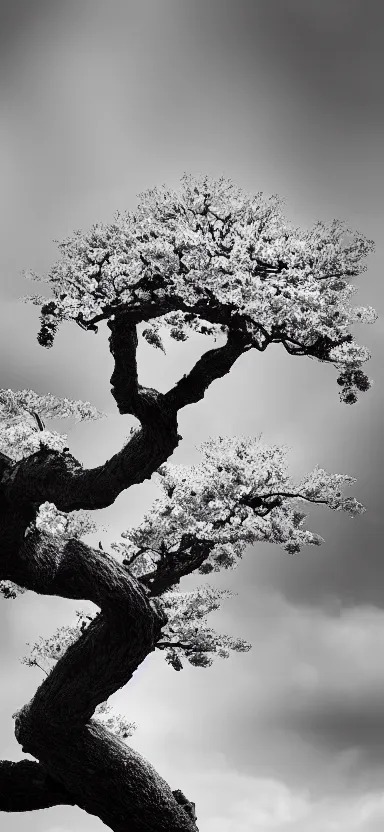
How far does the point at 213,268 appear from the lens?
849 cm

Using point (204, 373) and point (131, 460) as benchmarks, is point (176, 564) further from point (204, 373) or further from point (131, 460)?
point (204, 373)

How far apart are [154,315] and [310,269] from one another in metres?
2.03

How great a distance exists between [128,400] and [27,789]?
21.4ft

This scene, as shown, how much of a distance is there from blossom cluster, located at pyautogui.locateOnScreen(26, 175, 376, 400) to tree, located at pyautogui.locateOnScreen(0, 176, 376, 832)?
0.06ft

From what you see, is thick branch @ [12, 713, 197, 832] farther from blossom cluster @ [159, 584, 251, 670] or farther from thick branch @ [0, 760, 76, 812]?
blossom cluster @ [159, 584, 251, 670]

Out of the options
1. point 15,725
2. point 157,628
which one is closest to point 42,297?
point 157,628

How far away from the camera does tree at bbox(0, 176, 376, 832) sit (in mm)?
8695

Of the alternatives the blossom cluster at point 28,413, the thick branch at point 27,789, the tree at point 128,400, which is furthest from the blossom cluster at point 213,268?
the thick branch at point 27,789

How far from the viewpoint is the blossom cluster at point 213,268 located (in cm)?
856

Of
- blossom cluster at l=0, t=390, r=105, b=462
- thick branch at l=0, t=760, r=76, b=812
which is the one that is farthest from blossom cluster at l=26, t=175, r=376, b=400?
thick branch at l=0, t=760, r=76, b=812

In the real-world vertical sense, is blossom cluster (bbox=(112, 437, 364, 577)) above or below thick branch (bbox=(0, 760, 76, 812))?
above

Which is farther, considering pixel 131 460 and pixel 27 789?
pixel 27 789

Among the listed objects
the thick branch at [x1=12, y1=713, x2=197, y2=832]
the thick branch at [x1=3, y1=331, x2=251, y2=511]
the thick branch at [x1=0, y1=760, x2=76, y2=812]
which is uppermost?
the thick branch at [x1=3, y1=331, x2=251, y2=511]

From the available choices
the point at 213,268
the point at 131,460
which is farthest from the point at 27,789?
the point at 213,268
